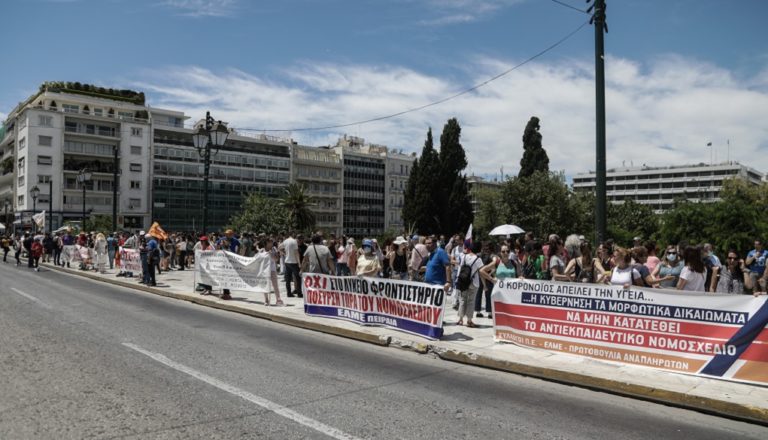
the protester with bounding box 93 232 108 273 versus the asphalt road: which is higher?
the protester with bounding box 93 232 108 273

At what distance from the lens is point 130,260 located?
71.1ft

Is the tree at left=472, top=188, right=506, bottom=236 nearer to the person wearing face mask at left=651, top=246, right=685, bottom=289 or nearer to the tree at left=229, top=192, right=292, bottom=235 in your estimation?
the tree at left=229, top=192, right=292, bottom=235

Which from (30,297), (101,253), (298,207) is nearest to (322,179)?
(298,207)

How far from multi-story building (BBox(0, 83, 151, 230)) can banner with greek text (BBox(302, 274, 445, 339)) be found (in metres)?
A: 69.2

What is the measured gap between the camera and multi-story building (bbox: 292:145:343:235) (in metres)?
104

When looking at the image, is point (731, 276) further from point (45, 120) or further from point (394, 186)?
point (394, 186)

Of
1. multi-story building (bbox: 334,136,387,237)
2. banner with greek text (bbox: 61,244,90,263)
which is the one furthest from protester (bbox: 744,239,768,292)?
multi-story building (bbox: 334,136,387,237)

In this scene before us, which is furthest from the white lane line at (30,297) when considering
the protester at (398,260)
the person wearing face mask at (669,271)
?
the person wearing face mask at (669,271)

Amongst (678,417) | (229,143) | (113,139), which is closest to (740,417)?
(678,417)

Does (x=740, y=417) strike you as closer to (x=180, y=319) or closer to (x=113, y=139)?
(x=180, y=319)

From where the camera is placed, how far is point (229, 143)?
95.1 metres

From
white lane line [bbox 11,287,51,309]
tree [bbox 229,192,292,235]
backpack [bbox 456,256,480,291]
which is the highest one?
tree [bbox 229,192,292,235]

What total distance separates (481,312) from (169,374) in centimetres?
813

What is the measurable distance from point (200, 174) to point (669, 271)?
285 feet
